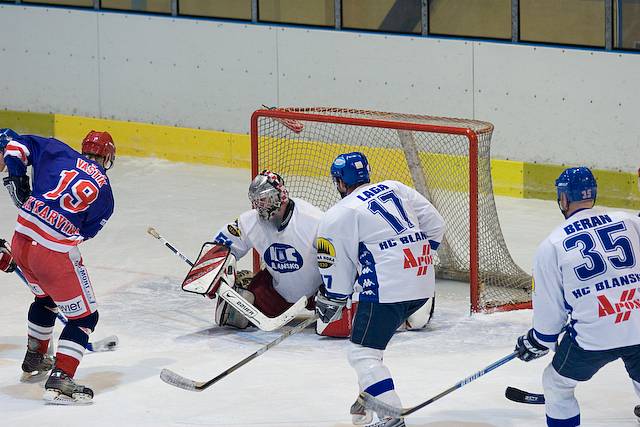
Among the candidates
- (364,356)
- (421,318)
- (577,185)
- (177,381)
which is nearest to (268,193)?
(421,318)

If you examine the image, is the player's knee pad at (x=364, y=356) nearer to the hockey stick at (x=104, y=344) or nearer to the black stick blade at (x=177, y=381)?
the black stick blade at (x=177, y=381)

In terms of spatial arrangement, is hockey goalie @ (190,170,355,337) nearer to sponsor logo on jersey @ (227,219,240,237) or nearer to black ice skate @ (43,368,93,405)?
sponsor logo on jersey @ (227,219,240,237)

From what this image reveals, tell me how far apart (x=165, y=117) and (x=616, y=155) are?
3.33 meters

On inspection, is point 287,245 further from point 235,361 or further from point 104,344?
point 104,344

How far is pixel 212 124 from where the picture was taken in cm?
1043

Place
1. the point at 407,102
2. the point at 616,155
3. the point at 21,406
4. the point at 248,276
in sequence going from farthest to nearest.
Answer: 1. the point at 407,102
2. the point at 616,155
3. the point at 248,276
4. the point at 21,406

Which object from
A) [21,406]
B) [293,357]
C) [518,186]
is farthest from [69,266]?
[518,186]

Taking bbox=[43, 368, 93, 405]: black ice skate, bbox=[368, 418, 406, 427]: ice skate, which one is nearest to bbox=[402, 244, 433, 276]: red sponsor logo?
bbox=[368, 418, 406, 427]: ice skate

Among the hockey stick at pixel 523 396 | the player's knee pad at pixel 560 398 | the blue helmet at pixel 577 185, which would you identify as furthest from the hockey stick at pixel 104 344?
the blue helmet at pixel 577 185

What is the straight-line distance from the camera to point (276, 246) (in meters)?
6.68

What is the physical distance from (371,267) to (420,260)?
0.68ft

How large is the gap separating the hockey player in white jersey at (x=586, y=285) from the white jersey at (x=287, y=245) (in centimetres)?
192

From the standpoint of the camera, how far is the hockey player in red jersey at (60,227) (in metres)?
5.88

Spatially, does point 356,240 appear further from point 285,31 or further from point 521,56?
point 285,31
